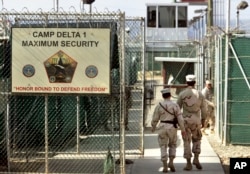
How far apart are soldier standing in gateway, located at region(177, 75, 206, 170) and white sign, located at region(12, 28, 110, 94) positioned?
6.49 ft

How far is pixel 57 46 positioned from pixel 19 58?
657 mm

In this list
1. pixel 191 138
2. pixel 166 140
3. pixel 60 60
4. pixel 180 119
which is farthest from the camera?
pixel 191 138

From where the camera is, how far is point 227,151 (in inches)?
532

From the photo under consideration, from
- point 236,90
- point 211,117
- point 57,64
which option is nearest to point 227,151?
point 236,90

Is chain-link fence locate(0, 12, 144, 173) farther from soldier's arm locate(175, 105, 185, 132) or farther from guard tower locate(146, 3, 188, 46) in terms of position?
guard tower locate(146, 3, 188, 46)

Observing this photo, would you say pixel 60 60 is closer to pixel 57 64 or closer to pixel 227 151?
pixel 57 64

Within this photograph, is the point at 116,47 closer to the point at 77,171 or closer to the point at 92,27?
the point at 92,27

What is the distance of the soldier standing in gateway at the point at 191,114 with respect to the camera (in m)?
10.8

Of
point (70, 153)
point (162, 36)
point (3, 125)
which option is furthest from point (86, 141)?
point (162, 36)

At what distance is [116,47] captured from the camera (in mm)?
9891

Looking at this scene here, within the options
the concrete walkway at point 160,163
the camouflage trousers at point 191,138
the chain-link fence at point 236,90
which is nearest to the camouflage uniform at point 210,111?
the chain-link fence at point 236,90

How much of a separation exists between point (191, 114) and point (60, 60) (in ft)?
9.18

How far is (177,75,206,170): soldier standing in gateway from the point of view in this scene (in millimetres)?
10750

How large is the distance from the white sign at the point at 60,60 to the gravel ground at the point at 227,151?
358 centimetres
